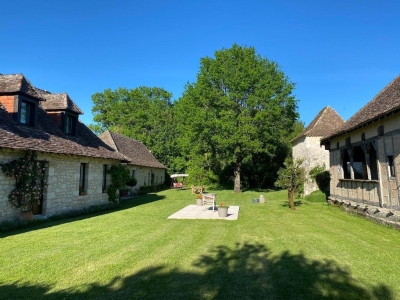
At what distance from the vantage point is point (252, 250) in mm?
7129

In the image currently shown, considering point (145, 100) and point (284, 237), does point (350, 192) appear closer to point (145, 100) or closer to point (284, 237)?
point (284, 237)

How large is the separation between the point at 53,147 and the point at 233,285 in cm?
981

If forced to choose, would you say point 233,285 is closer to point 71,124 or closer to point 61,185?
point 61,185

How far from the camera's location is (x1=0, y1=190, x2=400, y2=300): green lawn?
4641 mm

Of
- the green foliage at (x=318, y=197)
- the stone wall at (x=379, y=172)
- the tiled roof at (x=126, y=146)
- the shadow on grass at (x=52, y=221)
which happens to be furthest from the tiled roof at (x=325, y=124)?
the shadow on grass at (x=52, y=221)

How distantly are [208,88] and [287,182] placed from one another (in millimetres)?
15460

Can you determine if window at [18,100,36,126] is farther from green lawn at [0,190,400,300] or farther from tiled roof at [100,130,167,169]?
tiled roof at [100,130,167,169]

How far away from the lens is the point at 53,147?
11562mm

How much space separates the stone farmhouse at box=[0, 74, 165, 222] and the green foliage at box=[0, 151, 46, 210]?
0.19 metres

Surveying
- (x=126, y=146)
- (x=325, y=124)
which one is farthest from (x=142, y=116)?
(x=325, y=124)

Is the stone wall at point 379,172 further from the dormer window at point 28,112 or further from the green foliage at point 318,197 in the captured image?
the dormer window at point 28,112

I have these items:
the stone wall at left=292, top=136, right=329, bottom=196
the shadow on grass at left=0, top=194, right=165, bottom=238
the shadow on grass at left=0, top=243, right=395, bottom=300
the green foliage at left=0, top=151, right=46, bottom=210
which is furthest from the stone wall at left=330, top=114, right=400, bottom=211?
the green foliage at left=0, top=151, right=46, bottom=210

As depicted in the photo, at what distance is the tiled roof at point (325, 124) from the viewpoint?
23.0m

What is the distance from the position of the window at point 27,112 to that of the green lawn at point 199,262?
15.3ft
